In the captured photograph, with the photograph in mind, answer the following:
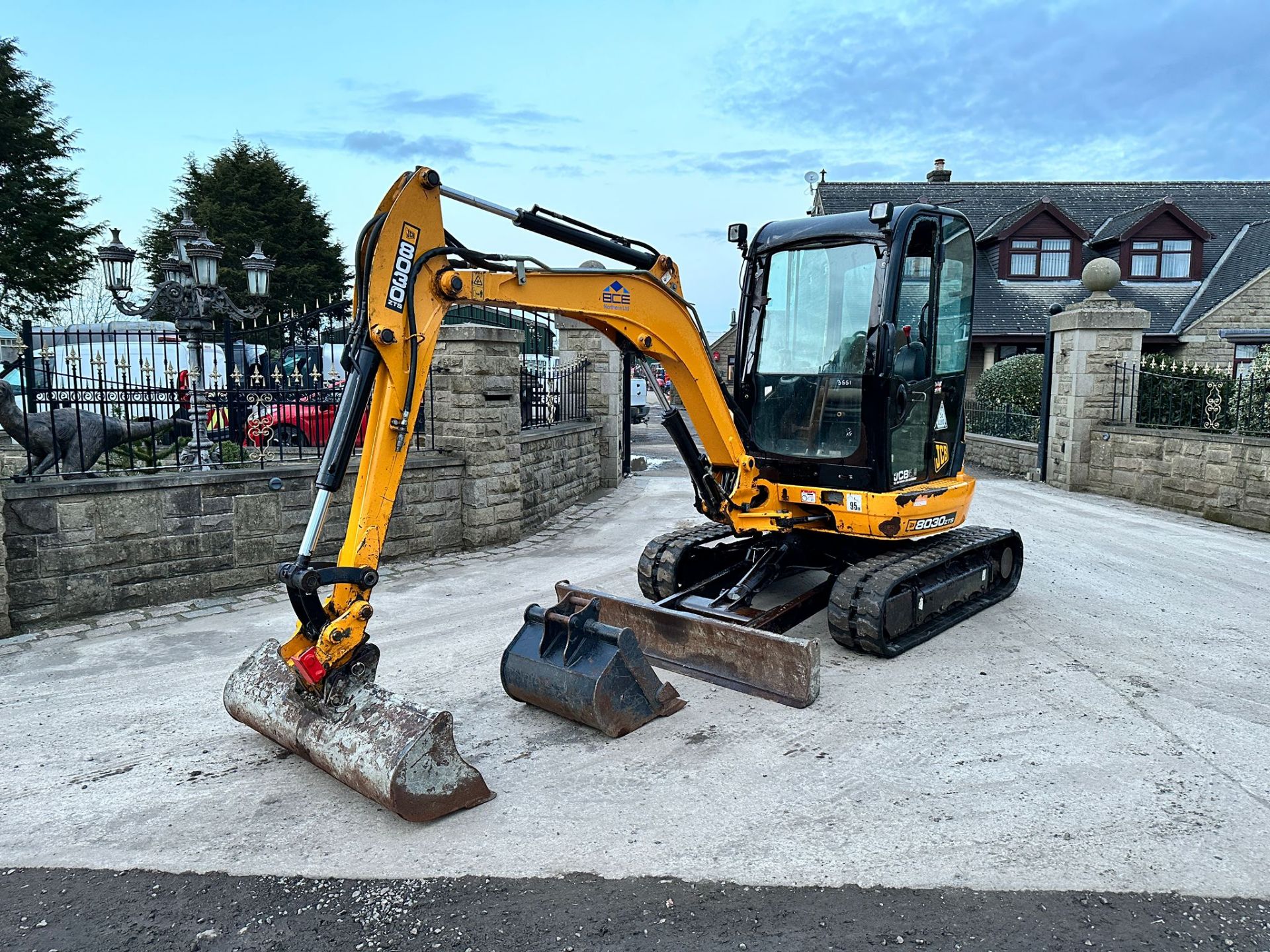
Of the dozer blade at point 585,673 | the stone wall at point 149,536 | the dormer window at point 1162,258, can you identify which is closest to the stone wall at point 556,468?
the stone wall at point 149,536

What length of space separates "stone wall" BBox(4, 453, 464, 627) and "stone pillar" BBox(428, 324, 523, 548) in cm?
92

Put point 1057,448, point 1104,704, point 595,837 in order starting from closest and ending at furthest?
point 595,837
point 1104,704
point 1057,448

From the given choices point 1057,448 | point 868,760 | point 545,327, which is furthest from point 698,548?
point 1057,448

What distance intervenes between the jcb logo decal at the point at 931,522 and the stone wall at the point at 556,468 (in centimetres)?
488

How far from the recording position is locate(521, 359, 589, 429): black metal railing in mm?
11117

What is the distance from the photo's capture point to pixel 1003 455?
1532 cm

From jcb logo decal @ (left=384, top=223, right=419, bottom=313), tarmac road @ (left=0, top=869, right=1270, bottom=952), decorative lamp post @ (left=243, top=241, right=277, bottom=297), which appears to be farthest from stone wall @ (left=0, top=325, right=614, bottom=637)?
decorative lamp post @ (left=243, top=241, right=277, bottom=297)

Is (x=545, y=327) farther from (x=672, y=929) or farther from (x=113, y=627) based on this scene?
(x=672, y=929)

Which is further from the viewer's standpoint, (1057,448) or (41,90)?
(41,90)

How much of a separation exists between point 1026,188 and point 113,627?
32.1 metres

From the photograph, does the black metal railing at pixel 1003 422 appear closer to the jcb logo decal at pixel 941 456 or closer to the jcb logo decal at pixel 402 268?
the jcb logo decal at pixel 941 456

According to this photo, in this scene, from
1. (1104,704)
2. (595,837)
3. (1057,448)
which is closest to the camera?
A: (595,837)

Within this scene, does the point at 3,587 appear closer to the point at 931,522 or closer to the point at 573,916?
the point at 573,916

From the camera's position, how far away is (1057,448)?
1334cm
